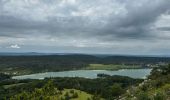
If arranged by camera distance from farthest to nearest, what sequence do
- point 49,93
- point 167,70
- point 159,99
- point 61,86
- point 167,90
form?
point 61,86 → point 167,70 → point 49,93 → point 167,90 → point 159,99

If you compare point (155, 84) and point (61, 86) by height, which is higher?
point (155, 84)

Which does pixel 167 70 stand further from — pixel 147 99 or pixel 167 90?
pixel 147 99

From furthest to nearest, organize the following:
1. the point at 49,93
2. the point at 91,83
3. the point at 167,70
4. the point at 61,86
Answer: the point at 91,83
the point at 61,86
the point at 167,70
the point at 49,93

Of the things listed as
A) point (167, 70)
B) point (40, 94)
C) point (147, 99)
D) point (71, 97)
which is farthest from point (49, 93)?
point (71, 97)

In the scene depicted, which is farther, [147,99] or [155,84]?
[155,84]

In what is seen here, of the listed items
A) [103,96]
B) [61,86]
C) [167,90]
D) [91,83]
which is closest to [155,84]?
[167,90]

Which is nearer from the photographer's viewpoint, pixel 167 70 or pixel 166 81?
pixel 166 81

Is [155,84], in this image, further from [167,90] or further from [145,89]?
[167,90]

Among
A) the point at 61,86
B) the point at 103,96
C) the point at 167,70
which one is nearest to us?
the point at 167,70

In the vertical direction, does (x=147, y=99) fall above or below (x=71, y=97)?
above
